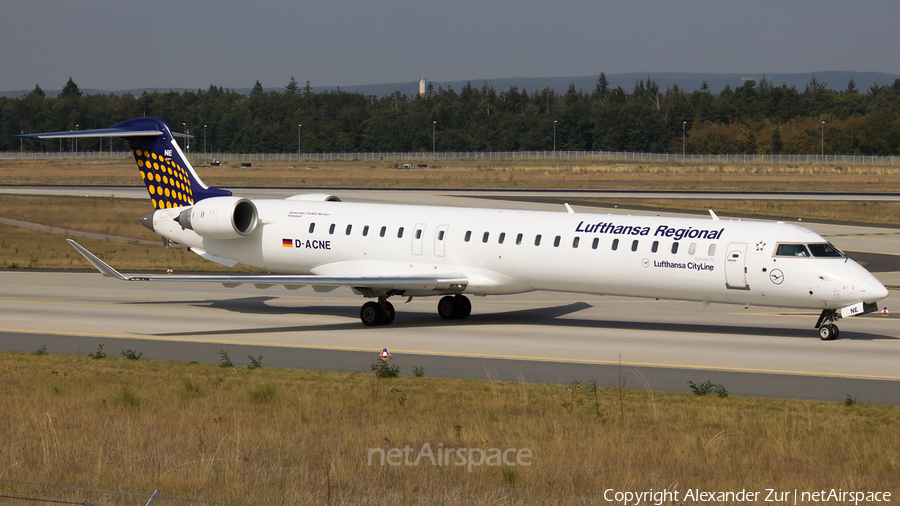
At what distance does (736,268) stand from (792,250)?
134 cm

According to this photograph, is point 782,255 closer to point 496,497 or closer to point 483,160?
point 496,497

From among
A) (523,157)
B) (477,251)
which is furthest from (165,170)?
(523,157)

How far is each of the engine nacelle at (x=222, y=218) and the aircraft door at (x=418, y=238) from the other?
522cm

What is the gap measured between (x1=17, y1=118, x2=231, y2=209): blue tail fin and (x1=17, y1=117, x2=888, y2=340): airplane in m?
0.04

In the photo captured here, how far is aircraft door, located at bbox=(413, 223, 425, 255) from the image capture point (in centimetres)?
2691

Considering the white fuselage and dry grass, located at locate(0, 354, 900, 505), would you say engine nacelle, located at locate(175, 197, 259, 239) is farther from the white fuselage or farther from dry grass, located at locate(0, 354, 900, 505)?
dry grass, located at locate(0, 354, 900, 505)

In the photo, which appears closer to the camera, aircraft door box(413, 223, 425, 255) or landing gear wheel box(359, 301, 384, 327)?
landing gear wheel box(359, 301, 384, 327)

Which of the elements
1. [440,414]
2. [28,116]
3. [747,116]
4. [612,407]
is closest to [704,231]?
[612,407]

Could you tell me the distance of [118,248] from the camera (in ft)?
Result: 154

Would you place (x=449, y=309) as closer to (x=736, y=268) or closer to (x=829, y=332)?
(x=736, y=268)

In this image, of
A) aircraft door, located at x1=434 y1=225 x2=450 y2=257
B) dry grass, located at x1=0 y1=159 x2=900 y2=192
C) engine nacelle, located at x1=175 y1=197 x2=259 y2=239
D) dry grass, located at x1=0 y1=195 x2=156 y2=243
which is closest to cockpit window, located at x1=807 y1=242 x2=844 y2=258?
aircraft door, located at x1=434 y1=225 x2=450 y2=257

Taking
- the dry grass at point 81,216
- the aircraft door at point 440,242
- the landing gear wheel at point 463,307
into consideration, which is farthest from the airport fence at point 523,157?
the aircraft door at point 440,242

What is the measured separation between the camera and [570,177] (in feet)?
363

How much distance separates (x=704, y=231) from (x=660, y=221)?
1.44 metres
